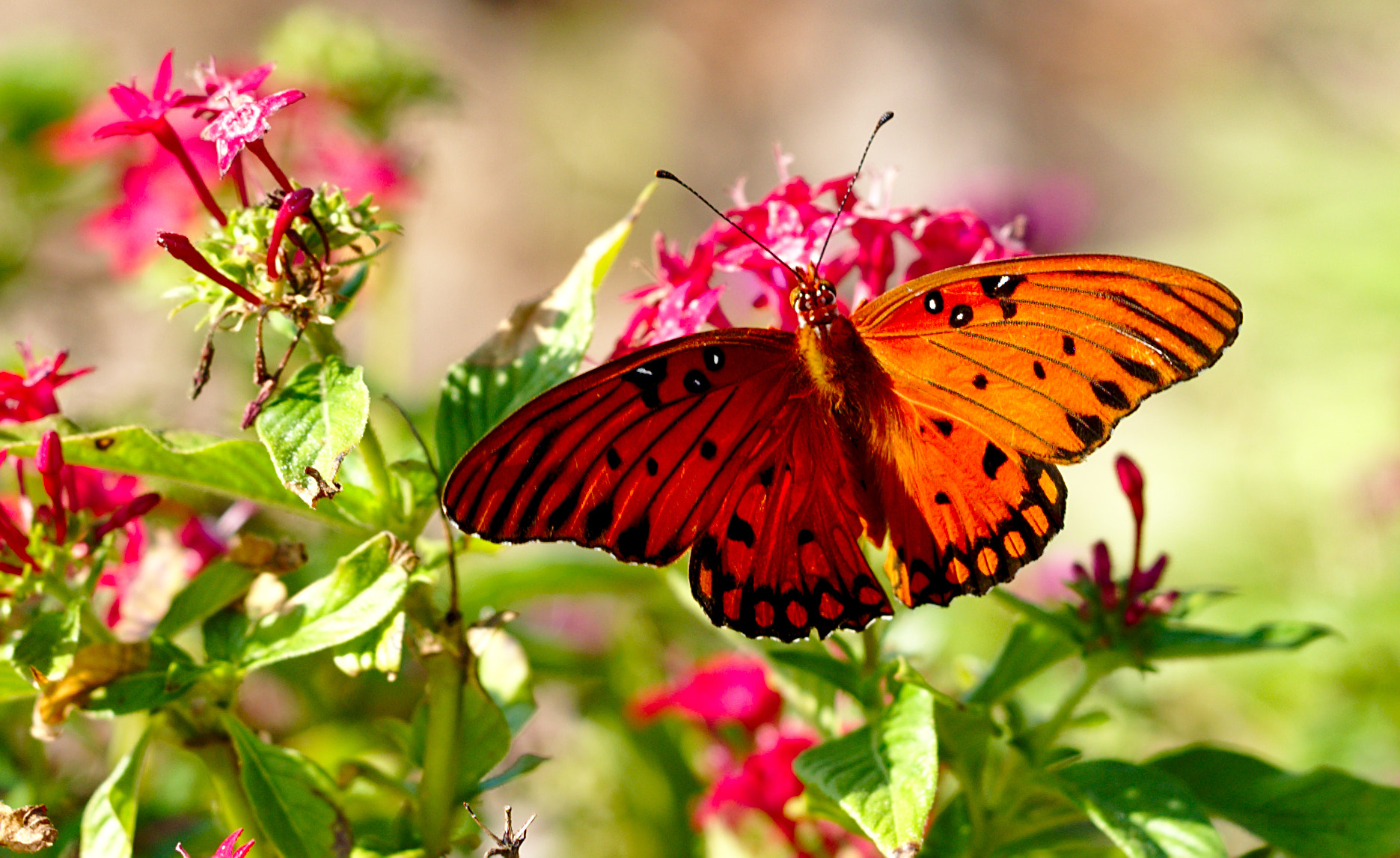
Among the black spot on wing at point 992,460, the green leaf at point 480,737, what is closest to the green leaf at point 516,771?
the green leaf at point 480,737

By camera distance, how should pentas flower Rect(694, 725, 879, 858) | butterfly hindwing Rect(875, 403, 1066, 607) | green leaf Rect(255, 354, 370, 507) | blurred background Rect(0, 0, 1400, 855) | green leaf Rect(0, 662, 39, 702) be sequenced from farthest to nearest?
blurred background Rect(0, 0, 1400, 855) < pentas flower Rect(694, 725, 879, 858) < butterfly hindwing Rect(875, 403, 1066, 607) < green leaf Rect(0, 662, 39, 702) < green leaf Rect(255, 354, 370, 507)

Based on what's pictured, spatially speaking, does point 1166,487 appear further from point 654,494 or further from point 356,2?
point 356,2

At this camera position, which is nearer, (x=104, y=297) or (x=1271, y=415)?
(x=104, y=297)

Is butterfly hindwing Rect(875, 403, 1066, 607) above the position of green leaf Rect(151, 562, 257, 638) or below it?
above

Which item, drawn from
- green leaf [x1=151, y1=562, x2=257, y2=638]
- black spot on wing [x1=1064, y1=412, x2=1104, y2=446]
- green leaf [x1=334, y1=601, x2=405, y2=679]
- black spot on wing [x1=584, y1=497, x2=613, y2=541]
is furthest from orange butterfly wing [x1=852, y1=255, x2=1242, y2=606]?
green leaf [x1=151, y1=562, x2=257, y2=638]

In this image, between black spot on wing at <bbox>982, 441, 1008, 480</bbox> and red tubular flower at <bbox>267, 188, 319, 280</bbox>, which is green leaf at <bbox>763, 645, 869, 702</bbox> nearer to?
black spot on wing at <bbox>982, 441, 1008, 480</bbox>

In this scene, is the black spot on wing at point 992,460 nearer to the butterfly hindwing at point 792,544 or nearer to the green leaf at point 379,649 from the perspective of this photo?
the butterfly hindwing at point 792,544

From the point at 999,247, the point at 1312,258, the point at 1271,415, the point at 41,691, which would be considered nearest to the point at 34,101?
the point at 41,691
